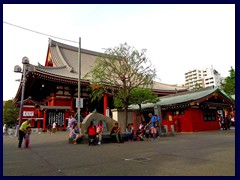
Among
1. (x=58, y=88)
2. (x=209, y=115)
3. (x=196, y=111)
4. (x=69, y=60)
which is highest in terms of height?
(x=69, y=60)

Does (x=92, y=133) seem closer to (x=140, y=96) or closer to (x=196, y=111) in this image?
(x=140, y=96)

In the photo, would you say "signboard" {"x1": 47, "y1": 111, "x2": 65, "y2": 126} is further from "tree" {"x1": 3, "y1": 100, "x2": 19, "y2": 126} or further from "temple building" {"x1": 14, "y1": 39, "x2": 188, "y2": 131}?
"tree" {"x1": 3, "y1": 100, "x2": 19, "y2": 126}

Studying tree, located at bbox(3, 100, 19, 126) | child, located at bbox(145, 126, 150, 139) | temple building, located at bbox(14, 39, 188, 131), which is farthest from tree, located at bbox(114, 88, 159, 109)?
tree, located at bbox(3, 100, 19, 126)

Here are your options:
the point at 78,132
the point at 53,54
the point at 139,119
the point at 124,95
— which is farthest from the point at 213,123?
the point at 53,54

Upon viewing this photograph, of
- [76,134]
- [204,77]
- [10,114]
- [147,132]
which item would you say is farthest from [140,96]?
[204,77]

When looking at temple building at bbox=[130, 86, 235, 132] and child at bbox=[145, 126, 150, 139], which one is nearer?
child at bbox=[145, 126, 150, 139]

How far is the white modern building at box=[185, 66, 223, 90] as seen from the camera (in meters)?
115

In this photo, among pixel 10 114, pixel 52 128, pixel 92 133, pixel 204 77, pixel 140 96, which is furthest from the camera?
pixel 204 77

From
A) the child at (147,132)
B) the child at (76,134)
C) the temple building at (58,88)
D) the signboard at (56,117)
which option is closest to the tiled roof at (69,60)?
the temple building at (58,88)

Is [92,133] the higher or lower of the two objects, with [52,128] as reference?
higher

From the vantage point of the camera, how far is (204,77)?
12175 cm

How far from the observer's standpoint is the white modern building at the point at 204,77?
379ft

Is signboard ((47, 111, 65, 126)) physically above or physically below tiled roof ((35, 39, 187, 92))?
below
